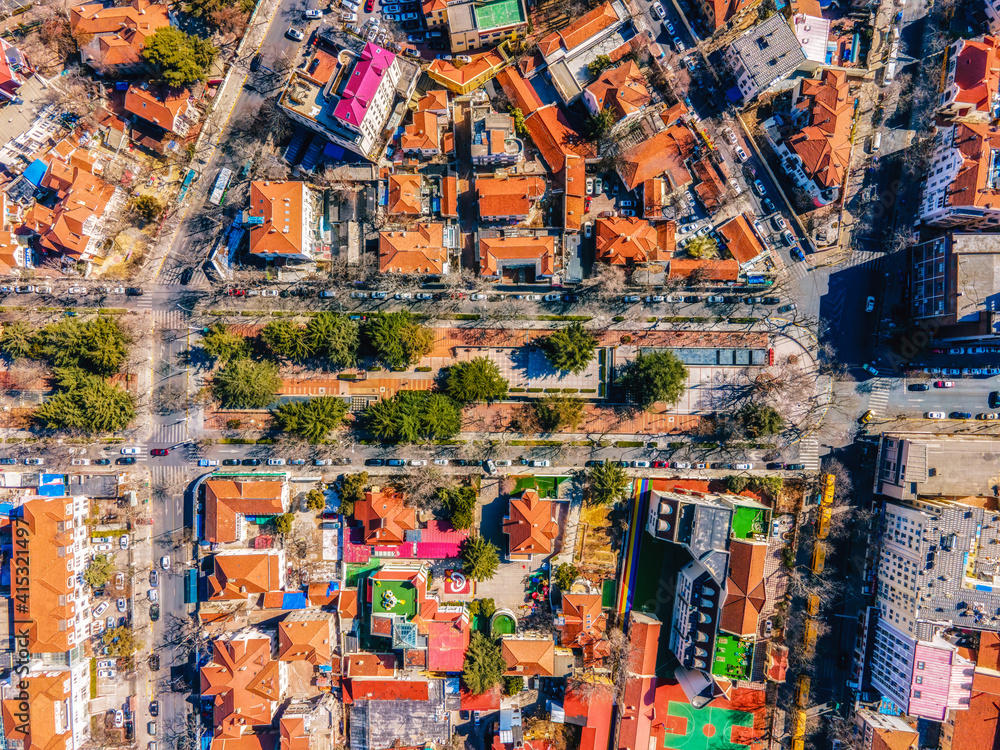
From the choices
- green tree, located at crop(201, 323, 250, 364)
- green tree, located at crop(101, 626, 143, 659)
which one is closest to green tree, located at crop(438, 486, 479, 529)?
green tree, located at crop(201, 323, 250, 364)

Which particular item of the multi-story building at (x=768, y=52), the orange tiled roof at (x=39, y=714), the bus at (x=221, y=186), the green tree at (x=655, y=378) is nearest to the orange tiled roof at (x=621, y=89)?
the multi-story building at (x=768, y=52)

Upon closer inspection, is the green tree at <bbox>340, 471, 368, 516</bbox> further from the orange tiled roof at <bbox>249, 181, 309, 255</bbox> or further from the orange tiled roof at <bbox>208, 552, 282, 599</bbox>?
the orange tiled roof at <bbox>249, 181, 309, 255</bbox>

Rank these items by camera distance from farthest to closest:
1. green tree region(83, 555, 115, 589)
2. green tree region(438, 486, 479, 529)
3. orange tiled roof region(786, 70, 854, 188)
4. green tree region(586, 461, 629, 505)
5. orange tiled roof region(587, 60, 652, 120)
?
1. green tree region(83, 555, 115, 589)
2. green tree region(438, 486, 479, 529)
3. green tree region(586, 461, 629, 505)
4. orange tiled roof region(587, 60, 652, 120)
5. orange tiled roof region(786, 70, 854, 188)

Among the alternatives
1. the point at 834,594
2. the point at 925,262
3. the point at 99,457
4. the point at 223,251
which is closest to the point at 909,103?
the point at 925,262

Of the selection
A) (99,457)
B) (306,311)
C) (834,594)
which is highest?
(306,311)

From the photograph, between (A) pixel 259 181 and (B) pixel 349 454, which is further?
(B) pixel 349 454

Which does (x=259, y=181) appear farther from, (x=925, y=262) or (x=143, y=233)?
(x=925, y=262)

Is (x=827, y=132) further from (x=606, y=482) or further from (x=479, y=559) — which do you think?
(x=479, y=559)

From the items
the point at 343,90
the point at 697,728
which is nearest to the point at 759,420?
the point at 697,728
